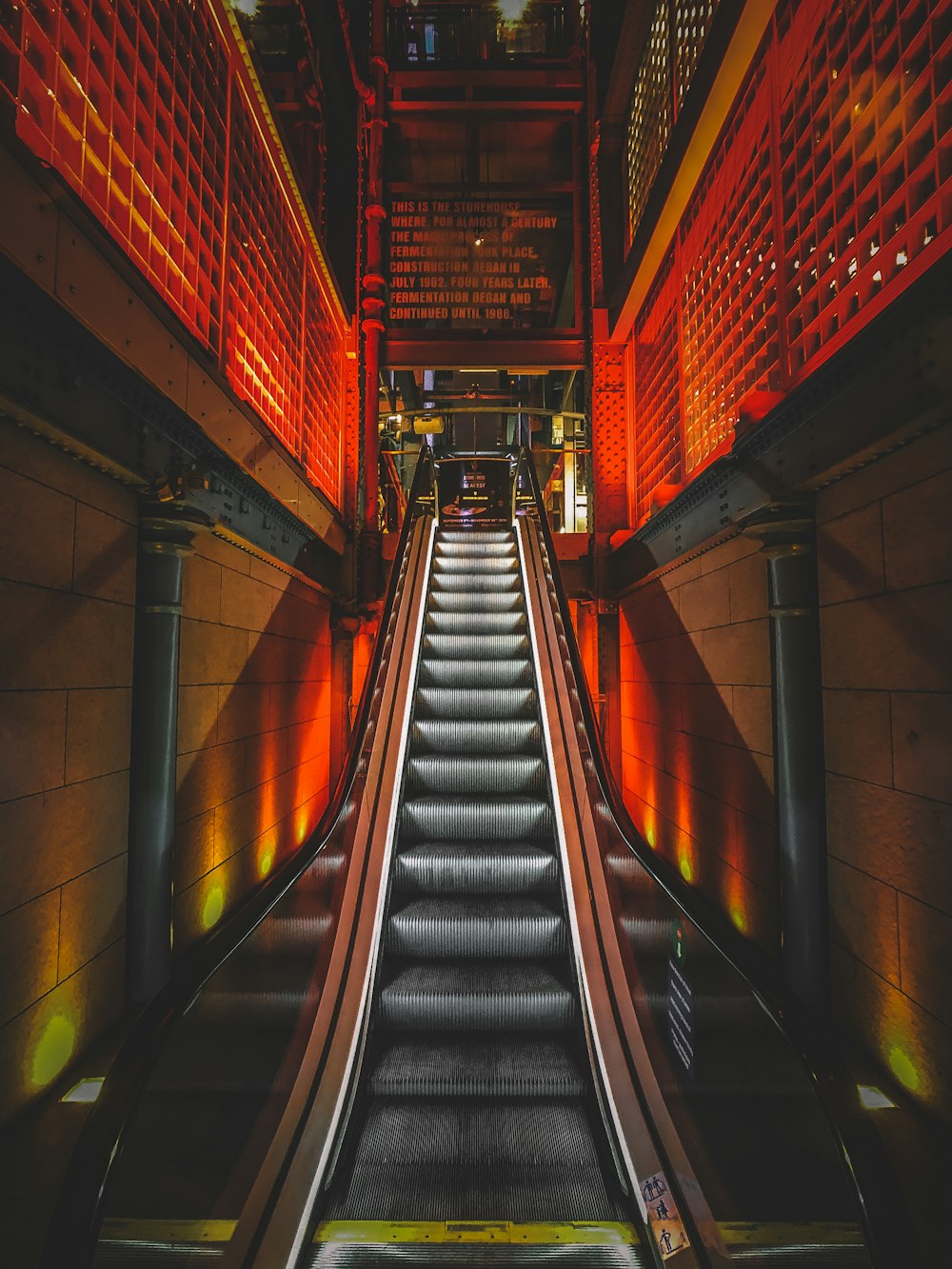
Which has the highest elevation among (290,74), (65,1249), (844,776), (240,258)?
(290,74)

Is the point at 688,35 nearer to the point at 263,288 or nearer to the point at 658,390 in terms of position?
the point at 658,390

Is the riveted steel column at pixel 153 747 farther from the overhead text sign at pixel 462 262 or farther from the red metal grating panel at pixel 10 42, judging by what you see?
the overhead text sign at pixel 462 262

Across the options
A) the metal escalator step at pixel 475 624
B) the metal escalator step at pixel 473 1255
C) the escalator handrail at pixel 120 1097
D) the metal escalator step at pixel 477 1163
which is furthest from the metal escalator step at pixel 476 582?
the metal escalator step at pixel 473 1255

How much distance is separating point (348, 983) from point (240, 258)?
215 inches

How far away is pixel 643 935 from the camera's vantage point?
261 cm

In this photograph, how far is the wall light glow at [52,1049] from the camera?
8.59 ft

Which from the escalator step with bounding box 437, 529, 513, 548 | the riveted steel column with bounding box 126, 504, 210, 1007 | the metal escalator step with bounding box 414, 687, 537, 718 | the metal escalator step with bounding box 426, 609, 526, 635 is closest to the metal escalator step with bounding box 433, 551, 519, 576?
the escalator step with bounding box 437, 529, 513, 548

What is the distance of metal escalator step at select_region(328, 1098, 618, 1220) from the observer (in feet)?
7.04

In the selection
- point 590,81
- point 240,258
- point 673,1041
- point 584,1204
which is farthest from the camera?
point 590,81

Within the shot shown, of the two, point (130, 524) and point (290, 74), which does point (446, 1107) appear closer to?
point (130, 524)

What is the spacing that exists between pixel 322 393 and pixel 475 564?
10.2ft

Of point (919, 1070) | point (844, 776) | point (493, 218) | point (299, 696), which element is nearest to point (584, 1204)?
point (919, 1070)

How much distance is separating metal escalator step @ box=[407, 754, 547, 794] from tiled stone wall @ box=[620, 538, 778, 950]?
4.83 ft

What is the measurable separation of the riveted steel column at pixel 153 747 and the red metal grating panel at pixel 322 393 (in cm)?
361
